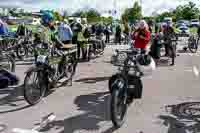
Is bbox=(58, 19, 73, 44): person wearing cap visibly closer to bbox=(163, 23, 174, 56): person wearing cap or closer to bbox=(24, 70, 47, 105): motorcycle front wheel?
bbox=(24, 70, 47, 105): motorcycle front wheel

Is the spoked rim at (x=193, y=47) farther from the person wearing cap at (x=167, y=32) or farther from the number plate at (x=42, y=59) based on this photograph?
the number plate at (x=42, y=59)

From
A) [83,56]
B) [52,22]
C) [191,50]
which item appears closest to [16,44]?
[83,56]

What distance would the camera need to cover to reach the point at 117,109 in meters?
6.02

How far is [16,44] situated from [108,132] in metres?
11.1

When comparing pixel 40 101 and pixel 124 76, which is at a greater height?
pixel 124 76

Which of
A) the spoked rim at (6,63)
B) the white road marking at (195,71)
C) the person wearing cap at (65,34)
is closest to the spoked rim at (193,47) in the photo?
the white road marking at (195,71)

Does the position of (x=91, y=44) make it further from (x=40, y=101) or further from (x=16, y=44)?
(x=40, y=101)

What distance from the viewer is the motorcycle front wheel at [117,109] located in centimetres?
579

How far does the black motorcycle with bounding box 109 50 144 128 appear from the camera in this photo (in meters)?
5.89

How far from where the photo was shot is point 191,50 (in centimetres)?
2012

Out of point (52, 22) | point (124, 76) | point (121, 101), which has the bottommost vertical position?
point (121, 101)

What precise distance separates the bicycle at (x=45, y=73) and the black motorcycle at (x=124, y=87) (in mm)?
1671

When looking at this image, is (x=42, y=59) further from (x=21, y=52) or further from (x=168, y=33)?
(x=168, y=33)

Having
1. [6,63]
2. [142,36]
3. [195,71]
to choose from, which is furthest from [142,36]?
[195,71]
